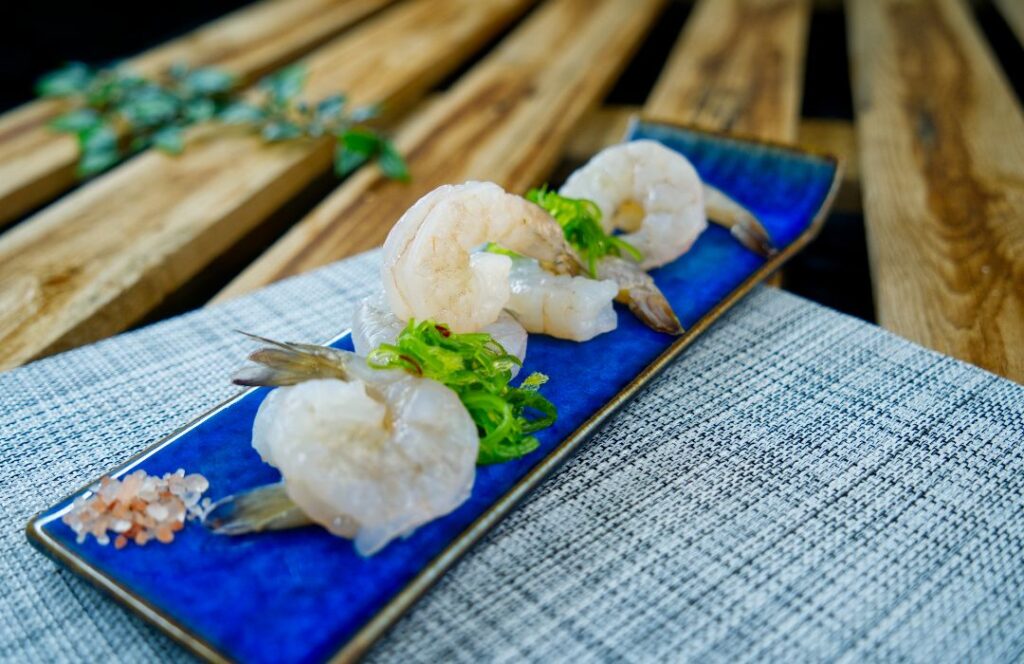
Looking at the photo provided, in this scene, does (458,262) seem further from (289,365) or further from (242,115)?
(242,115)

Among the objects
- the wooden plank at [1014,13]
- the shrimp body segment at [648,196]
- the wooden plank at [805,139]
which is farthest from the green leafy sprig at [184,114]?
the wooden plank at [1014,13]

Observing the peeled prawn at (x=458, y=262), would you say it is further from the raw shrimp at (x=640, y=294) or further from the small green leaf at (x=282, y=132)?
the small green leaf at (x=282, y=132)

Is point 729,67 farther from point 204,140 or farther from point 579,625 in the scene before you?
point 579,625

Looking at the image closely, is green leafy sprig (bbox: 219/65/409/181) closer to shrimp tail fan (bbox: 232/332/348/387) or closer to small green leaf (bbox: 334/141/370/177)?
small green leaf (bbox: 334/141/370/177)

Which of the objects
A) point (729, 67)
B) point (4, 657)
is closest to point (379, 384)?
point (4, 657)

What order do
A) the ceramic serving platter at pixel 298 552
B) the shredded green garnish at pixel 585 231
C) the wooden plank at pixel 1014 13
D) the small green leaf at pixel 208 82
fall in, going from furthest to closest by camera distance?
1. the wooden plank at pixel 1014 13
2. the small green leaf at pixel 208 82
3. the shredded green garnish at pixel 585 231
4. the ceramic serving platter at pixel 298 552

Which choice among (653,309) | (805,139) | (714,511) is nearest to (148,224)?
(653,309)

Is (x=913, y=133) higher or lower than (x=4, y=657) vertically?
higher
